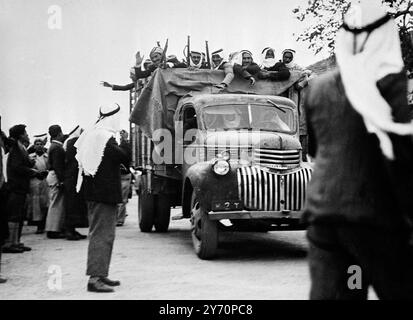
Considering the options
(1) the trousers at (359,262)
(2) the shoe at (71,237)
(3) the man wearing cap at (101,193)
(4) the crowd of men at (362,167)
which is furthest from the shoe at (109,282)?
(2) the shoe at (71,237)

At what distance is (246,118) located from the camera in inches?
360

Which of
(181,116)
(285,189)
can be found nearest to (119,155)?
(285,189)

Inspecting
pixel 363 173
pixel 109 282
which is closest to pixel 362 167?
pixel 363 173

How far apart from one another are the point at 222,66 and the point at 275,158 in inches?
117

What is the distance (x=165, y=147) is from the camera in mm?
10141

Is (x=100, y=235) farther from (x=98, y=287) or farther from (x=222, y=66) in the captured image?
(x=222, y=66)

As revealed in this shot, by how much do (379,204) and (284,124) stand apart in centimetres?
680

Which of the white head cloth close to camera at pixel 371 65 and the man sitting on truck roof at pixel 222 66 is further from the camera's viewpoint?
the man sitting on truck roof at pixel 222 66

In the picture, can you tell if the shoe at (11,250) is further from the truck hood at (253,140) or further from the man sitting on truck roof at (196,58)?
the man sitting on truck roof at (196,58)

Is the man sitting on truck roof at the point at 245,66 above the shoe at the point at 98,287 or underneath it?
above

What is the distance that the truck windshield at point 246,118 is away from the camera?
9117 millimetres

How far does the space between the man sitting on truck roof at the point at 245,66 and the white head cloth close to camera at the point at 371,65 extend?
23.9ft

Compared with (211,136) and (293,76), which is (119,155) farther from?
(293,76)

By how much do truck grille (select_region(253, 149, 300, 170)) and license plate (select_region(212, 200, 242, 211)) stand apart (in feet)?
2.26
